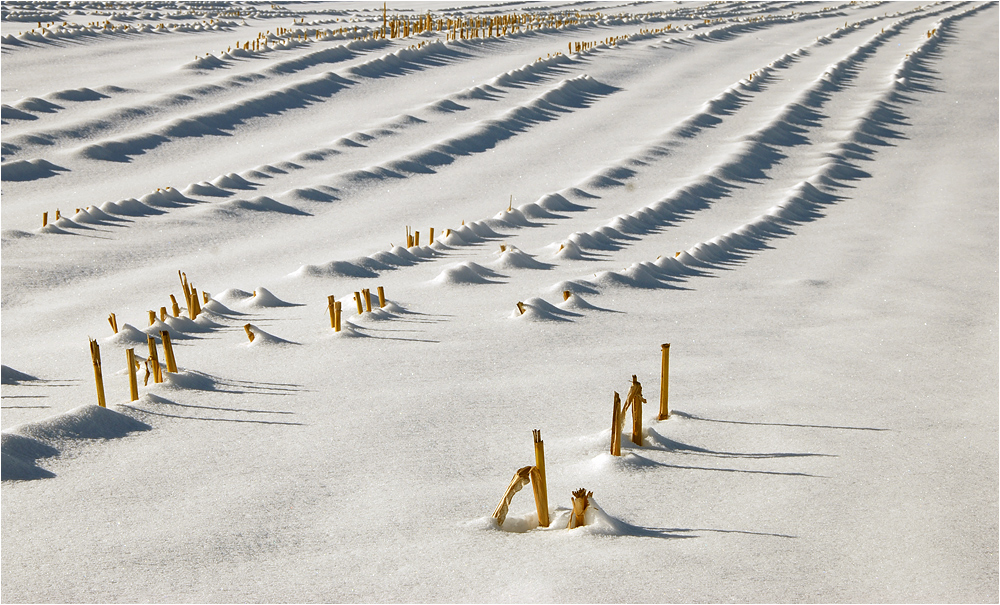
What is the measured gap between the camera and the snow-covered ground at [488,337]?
7.77 ft

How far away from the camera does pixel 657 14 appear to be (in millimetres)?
25109

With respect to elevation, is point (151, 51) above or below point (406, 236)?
above

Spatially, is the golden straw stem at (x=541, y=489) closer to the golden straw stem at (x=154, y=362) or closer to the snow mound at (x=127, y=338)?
the golden straw stem at (x=154, y=362)

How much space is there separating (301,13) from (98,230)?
19494mm

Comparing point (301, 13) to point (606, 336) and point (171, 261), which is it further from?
point (606, 336)

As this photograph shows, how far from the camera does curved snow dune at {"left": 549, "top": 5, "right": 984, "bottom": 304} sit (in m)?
5.78

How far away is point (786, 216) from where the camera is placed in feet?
26.0

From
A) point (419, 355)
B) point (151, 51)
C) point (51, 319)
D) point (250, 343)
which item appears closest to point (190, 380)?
point (250, 343)

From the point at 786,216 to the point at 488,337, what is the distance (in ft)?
14.1

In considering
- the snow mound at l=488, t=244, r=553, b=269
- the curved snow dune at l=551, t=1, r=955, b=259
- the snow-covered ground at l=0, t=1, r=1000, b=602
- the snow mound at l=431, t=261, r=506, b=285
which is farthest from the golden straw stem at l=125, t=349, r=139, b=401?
the curved snow dune at l=551, t=1, r=955, b=259

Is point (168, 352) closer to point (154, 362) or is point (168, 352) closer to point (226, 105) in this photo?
point (154, 362)

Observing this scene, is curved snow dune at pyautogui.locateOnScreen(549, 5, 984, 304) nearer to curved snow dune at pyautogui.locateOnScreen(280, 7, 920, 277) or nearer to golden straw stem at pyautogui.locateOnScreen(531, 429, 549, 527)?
curved snow dune at pyautogui.locateOnScreen(280, 7, 920, 277)

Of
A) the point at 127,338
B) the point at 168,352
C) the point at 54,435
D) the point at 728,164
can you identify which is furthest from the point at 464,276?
the point at 728,164

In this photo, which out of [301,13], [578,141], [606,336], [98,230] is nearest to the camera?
[606,336]
